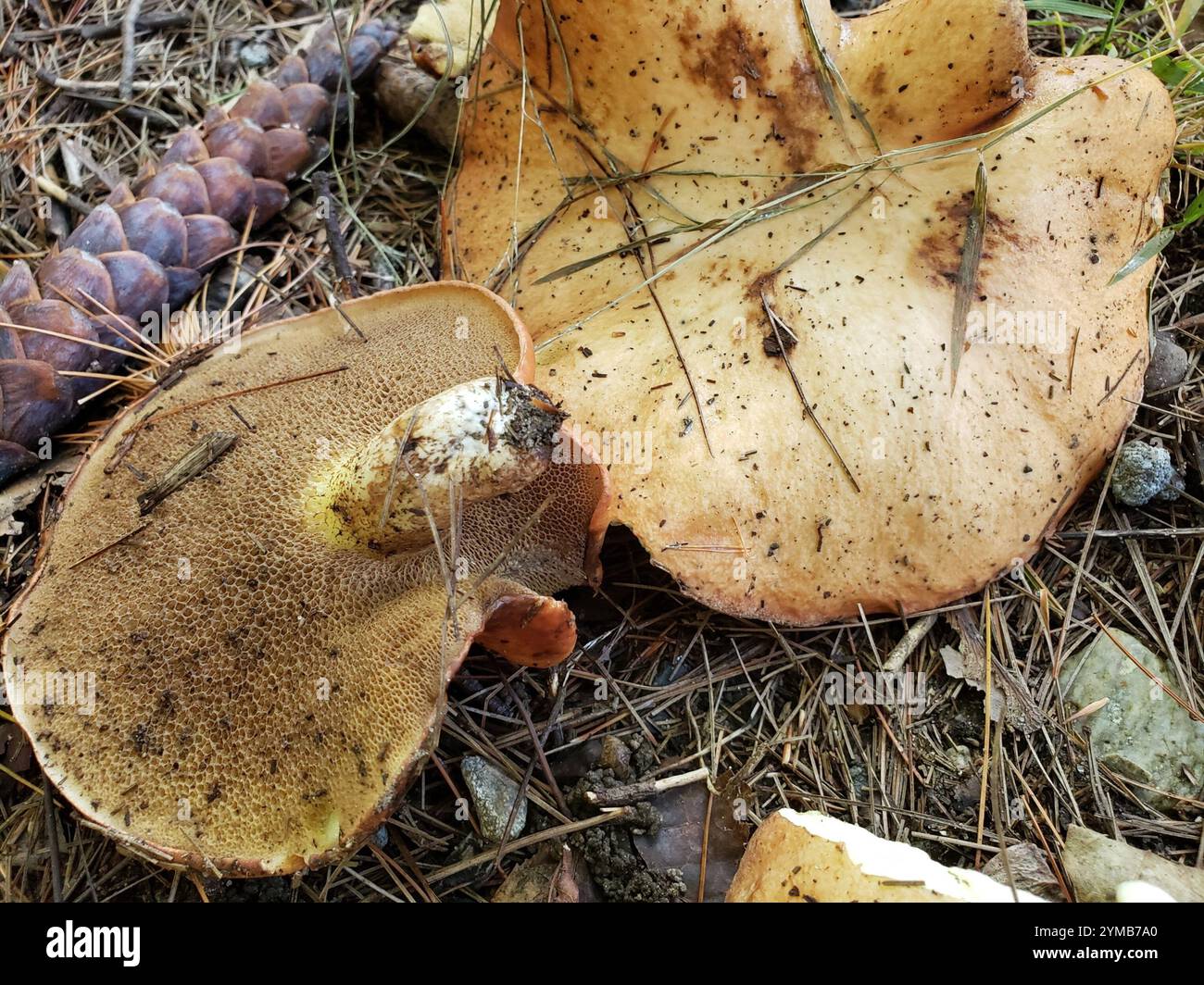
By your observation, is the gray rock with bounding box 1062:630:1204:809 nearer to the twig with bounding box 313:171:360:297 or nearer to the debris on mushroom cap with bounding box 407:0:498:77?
the twig with bounding box 313:171:360:297

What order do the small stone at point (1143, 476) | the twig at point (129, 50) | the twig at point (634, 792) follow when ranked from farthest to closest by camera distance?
the twig at point (129, 50), the small stone at point (1143, 476), the twig at point (634, 792)

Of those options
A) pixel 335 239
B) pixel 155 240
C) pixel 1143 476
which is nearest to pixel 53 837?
pixel 155 240

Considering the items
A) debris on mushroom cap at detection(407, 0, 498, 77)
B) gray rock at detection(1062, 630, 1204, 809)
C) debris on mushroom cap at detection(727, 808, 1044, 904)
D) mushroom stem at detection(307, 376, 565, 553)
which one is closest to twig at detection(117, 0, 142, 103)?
debris on mushroom cap at detection(407, 0, 498, 77)

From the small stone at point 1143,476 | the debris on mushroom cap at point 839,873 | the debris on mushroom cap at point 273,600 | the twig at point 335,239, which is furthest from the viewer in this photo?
the twig at point 335,239

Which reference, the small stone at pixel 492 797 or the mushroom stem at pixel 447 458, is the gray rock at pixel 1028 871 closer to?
the small stone at pixel 492 797

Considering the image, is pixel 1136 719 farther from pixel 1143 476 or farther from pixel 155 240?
pixel 155 240

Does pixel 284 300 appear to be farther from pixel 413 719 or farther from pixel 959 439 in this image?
pixel 959 439

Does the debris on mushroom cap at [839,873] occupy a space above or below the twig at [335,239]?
below

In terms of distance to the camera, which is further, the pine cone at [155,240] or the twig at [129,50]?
the twig at [129,50]

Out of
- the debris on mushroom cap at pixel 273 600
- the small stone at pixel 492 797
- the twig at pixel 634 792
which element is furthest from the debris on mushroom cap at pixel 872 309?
the small stone at pixel 492 797
